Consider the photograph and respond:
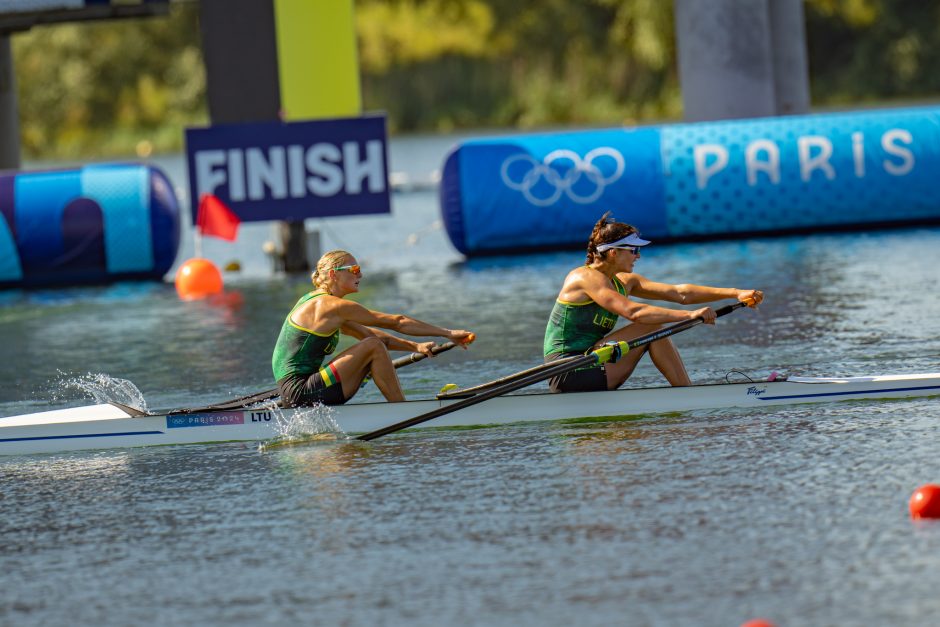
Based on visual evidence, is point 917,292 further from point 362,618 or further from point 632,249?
point 362,618

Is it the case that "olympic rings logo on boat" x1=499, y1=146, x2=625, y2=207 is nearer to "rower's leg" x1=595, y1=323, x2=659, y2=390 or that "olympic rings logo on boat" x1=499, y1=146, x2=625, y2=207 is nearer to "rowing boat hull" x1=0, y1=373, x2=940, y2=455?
"rower's leg" x1=595, y1=323, x2=659, y2=390

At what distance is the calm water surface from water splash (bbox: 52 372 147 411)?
51mm

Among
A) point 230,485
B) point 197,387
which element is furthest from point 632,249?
point 197,387

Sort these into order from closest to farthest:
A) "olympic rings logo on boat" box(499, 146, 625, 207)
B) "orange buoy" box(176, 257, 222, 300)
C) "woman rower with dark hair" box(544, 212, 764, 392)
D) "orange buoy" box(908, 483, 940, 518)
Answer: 1. "orange buoy" box(908, 483, 940, 518)
2. "woman rower with dark hair" box(544, 212, 764, 392)
3. "orange buoy" box(176, 257, 222, 300)
4. "olympic rings logo on boat" box(499, 146, 625, 207)

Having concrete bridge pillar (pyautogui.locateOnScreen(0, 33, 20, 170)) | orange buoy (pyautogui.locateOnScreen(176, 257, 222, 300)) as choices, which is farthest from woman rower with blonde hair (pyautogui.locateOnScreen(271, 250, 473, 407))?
concrete bridge pillar (pyautogui.locateOnScreen(0, 33, 20, 170))

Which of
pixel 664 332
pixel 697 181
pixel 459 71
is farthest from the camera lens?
pixel 459 71

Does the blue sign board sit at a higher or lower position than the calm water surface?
higher

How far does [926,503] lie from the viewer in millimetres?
7410

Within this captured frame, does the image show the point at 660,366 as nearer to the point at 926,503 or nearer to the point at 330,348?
the point at 330,348

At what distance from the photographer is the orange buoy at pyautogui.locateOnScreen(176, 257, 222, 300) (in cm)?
1923

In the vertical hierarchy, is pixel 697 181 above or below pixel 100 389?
above

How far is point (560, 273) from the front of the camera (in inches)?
752

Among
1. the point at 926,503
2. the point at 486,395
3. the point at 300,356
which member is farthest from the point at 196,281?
the point at 926,503

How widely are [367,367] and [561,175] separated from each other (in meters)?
10.9
